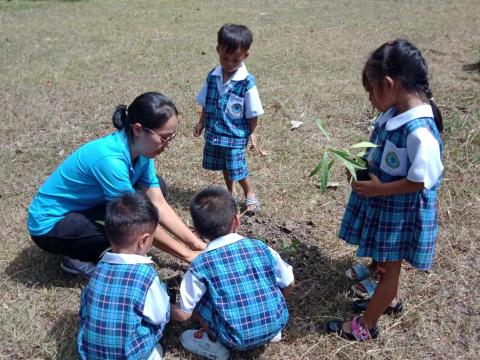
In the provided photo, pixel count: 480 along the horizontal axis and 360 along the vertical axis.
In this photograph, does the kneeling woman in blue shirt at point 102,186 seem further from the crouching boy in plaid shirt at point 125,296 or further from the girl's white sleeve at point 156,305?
the girl's white sleeve at point 156,305

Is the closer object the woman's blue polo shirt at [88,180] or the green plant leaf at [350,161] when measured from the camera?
the green plant leaf at [350,161]

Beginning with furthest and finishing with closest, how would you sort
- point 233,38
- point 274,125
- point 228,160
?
1. point 274,125
2. point 228,160
3. point 233,38

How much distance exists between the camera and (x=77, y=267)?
284 cm

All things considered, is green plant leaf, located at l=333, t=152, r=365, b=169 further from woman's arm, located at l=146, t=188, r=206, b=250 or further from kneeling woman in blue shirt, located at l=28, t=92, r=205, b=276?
woman's arm, located at l=146, t=188, r=206, b=250

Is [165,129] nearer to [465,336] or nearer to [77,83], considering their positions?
[465,336]

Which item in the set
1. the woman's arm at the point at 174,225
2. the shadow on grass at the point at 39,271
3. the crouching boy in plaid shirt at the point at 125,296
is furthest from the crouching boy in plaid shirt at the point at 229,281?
the shadow on grass at the point at 39,271

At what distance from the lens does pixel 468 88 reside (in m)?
5.50

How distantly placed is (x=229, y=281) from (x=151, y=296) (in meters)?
0.35

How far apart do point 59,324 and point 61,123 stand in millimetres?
2889

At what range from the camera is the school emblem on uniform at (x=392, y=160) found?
6.87 feet

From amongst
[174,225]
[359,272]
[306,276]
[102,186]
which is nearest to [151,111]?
[102,186]

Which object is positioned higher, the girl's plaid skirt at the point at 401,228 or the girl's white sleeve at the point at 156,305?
A: the girl's plaid skirt at the point at 401,228

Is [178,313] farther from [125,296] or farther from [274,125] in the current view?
[274,125]

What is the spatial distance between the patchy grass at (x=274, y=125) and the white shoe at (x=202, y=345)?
0.08m
